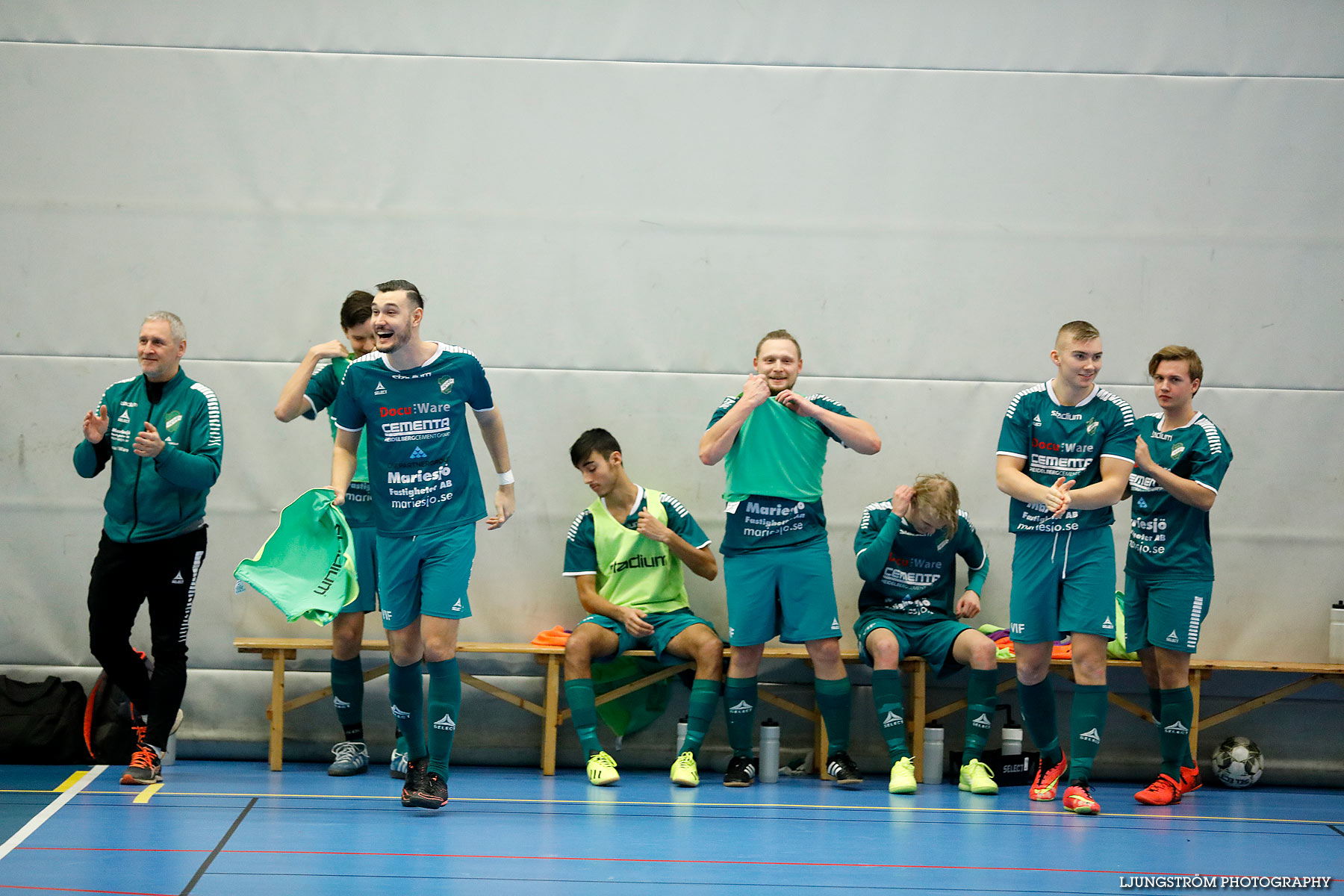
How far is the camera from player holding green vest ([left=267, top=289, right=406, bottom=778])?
17.7ft

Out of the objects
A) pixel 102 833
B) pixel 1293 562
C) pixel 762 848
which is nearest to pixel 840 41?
pixel 1293 562

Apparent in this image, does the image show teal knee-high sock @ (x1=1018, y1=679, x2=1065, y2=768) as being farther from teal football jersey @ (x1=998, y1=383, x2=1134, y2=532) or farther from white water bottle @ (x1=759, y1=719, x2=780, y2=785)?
white water bottle @ (x1=759, y1=719, x2=780, y2=785)

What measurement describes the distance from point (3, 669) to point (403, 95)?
12.1 feet

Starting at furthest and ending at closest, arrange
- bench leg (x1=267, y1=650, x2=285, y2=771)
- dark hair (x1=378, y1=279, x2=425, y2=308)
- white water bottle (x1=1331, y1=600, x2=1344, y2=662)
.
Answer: white water bottle (x1=1331, y1=600, x2=1344, y2=662)
bench leg (x1=267, y1=650, x2=285, y2=771)
dark hair (x1=378, y1=279, x2=425, y2=308)

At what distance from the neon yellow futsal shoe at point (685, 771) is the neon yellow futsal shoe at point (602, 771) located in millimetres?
279

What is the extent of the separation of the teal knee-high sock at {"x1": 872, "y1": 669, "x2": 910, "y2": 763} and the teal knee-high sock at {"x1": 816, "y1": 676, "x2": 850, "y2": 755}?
0.15 meters

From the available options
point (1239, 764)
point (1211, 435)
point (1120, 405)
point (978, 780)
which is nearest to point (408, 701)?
point (978, 780)

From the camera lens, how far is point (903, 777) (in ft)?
17.1

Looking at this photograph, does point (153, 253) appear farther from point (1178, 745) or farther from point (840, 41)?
point (1178, 745)

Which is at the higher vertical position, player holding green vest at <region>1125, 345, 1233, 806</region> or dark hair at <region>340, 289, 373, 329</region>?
dark hair at <region>340, 289, 373, 329</region>

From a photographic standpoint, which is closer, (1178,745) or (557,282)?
(1178,745)

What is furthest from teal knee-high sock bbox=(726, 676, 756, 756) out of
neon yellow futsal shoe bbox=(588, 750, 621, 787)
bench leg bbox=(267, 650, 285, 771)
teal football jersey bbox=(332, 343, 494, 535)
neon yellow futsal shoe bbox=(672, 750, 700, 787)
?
bench leg bbox=(267, 650, 285, 771)

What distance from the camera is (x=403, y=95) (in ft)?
20.1

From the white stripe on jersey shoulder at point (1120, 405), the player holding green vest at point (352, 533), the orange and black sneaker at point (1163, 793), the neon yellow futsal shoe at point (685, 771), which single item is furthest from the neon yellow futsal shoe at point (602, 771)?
the white stripe on jersey shoulder at point (1120, 405)
